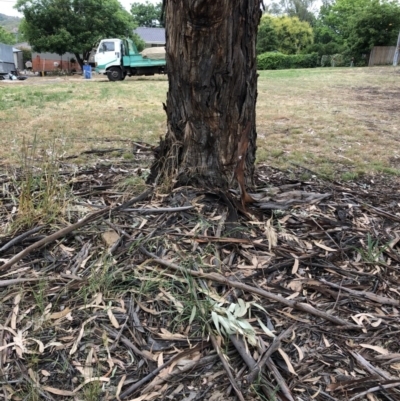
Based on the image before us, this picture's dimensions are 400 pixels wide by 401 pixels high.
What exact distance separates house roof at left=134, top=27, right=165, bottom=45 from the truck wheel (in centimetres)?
3078

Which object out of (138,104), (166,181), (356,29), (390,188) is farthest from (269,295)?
(356,29)

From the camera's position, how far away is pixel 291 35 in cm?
3488

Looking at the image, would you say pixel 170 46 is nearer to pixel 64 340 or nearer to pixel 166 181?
pixel 166 181

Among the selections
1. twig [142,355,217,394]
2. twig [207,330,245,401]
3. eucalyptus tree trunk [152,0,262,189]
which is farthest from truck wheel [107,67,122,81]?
twig [142,355,217,394]

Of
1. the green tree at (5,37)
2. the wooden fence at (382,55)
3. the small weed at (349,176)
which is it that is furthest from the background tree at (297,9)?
the small weed at (349,176)

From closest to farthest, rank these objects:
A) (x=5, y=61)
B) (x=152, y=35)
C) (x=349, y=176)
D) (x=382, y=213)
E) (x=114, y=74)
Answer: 1. (x=382, y=213)
2. (x=349, y=176)
3. (x=114, y=74)
4. (x=5, y=61)
5. (x=152, y=35)

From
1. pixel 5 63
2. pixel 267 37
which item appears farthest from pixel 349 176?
pixel 267 37

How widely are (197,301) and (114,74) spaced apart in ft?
56.7

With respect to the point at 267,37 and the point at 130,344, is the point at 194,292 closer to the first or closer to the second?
the point at 130,344

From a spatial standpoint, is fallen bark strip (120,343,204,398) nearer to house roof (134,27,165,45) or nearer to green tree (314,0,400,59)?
green tree (314,0,400,59)

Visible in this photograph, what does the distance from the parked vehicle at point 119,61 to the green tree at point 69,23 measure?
1348cm

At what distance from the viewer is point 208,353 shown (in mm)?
1457

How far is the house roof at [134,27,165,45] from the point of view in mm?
45781

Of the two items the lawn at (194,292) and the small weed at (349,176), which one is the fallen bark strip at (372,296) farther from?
the small weed at (349,176)
